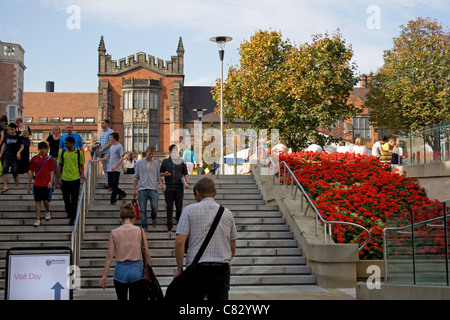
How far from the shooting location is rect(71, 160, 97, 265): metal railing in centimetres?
1169

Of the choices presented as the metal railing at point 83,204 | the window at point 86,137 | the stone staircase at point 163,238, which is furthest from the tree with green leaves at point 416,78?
the window at point 86,137

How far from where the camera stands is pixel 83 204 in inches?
520

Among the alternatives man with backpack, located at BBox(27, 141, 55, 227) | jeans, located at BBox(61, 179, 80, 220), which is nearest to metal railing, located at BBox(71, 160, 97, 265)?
jeans, located at BBox(61, 179, 80, 220)

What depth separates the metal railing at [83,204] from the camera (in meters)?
11.7

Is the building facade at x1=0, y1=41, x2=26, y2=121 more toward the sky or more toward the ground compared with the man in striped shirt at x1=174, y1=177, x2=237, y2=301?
more toward the sky

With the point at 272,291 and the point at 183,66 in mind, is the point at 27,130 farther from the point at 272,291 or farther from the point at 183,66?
the point at 183,66

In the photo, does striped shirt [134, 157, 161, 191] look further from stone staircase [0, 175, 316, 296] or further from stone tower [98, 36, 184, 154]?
stone tower [98, 36, 184, 154]

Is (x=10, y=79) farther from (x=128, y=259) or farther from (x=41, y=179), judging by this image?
(x=128, y=259)

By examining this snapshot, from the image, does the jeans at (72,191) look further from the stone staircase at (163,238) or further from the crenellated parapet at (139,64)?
the crenellated parapet at (139,64)

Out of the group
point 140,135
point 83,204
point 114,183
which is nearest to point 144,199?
point 83,204

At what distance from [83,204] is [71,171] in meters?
0.87

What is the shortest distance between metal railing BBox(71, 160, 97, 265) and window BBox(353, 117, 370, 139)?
204 feet

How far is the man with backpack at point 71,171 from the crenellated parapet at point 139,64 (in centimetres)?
5883
